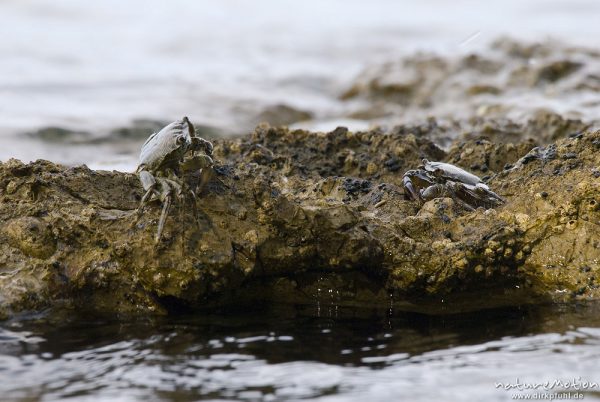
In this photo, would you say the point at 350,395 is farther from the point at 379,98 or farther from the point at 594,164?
the point at 379,98

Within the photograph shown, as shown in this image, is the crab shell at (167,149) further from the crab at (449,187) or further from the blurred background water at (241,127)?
the crab at (449,187)

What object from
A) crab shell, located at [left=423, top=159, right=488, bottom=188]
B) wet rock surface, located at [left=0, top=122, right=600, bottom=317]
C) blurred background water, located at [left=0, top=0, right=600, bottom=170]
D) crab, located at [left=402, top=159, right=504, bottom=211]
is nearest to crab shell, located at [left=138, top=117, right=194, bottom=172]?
wet rock surface, located at [left=0, top=122, right=600, bottom=317]

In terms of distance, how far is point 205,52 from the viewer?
18.8 metres

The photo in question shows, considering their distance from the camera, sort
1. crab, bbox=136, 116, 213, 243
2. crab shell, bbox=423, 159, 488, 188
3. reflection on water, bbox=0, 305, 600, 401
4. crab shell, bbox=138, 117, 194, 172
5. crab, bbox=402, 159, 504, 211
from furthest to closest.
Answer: crab shell, bbox=423, 159, 488, 188 → crab, bbox=402, 159, 504, 211 → crab shell, bbox=138, 117, 194, 172 → crab, bbox=136, 116, 213, 243 → reflection on water, bbox=0, 305, 600, 401

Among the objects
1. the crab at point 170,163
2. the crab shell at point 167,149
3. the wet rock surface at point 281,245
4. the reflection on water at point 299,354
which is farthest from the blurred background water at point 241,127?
the crab shell at point 167,149

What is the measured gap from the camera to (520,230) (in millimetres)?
4426

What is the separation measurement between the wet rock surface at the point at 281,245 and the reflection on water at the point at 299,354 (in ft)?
0.49

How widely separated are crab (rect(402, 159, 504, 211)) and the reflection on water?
2.21ft

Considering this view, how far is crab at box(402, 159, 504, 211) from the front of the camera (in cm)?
468

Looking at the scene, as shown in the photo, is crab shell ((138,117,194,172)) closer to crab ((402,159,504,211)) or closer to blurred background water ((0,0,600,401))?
blurred background water ((0,0,600,401))

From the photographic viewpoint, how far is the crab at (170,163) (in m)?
4.14

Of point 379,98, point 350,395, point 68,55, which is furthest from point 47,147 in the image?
point 350,395

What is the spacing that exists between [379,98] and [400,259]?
9.77 m

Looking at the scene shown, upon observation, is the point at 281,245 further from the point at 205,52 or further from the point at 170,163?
the point at 205,52
